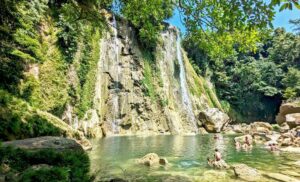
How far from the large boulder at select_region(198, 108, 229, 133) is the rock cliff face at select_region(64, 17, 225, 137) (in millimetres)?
Answer: 1225

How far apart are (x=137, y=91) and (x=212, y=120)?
11390 mm

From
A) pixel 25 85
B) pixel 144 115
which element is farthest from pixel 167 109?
pixel 25 85

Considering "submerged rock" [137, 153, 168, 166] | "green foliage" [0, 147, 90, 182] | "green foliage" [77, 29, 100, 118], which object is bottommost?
"submerged rock" [137, 153, 168, 166]

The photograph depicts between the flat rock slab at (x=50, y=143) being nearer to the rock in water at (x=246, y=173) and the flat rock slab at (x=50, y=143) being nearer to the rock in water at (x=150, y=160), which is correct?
the rock in water at (x=150, y=160)

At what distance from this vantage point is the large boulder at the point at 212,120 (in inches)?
1515

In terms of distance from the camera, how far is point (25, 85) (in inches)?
728

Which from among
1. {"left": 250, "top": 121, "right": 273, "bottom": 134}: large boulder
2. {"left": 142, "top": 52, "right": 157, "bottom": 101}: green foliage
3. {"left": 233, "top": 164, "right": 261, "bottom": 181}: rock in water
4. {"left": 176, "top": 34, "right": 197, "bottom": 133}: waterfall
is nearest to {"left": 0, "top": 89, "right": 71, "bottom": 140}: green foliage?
{"left": 233, "top": 164, "right": 261, "bottom": 181}: rock in water

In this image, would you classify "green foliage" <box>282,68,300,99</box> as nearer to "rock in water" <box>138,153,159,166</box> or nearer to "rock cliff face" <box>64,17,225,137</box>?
"rock cliff face" <box>64,17,225,137</box>

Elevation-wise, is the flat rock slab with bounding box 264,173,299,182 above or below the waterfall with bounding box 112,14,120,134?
below

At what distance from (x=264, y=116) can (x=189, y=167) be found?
48.8 metres

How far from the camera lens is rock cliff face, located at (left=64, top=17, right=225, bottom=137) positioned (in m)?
28.7

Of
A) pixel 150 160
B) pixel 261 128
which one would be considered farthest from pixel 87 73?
pixel 261 128

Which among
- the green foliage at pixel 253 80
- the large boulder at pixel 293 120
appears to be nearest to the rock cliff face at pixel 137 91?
the large boulder at pixel 293 120

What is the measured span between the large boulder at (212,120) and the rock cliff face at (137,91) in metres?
1.23
